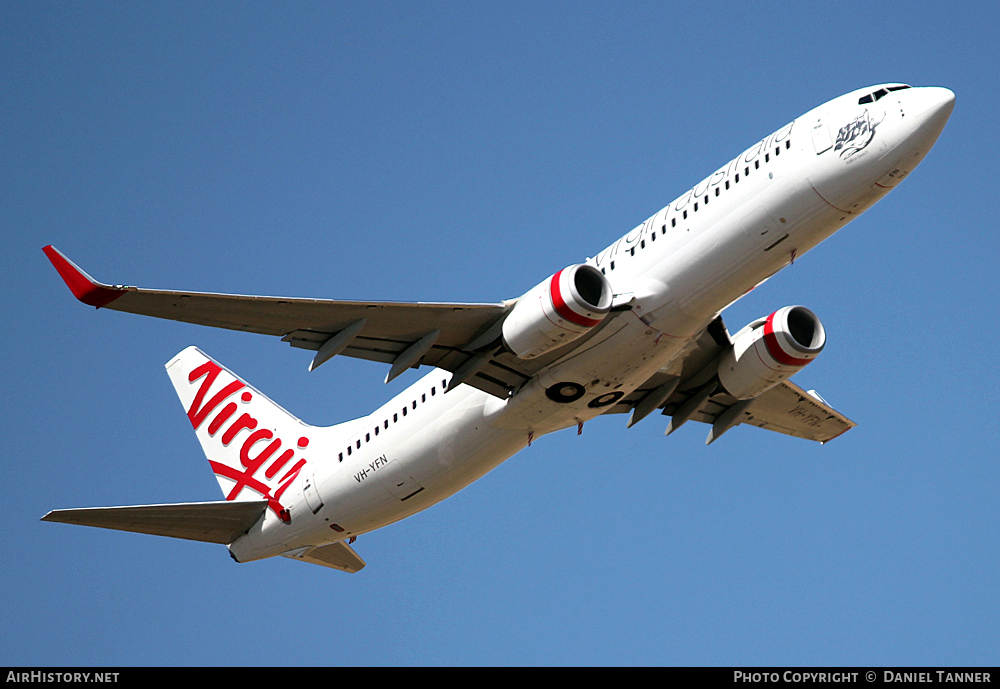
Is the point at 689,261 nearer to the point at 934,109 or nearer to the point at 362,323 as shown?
the point at 934,109

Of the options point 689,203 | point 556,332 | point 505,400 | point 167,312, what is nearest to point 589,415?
point 505,400

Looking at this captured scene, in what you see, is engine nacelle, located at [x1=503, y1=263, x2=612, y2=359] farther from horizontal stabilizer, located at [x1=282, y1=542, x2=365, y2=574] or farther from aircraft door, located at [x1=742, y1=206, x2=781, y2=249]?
horizontal stabilizer, located at [x1=282, y1=542, x2=365, y2=574]

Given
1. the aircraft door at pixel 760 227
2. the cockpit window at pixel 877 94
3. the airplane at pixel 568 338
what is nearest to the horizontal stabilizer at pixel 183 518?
the airplane at pixel 568 338

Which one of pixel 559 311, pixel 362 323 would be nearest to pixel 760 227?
pixel 559 311

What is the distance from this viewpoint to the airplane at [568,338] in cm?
2420

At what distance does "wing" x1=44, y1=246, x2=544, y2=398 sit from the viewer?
76.7 ft

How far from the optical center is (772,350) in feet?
94.9

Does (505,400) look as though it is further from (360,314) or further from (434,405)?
(360,314)

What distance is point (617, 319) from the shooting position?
82.8 feet

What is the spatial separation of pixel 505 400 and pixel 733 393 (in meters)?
6.65

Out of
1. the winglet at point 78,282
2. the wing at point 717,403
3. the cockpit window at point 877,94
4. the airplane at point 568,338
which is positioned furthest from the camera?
the wing at point 717,403

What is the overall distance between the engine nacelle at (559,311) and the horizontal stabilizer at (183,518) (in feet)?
35.9

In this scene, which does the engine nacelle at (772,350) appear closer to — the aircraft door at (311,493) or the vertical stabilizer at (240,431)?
the aircraft door at (311,493)

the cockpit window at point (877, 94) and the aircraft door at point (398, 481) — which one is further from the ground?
the cockpit window at point (877, 94)
